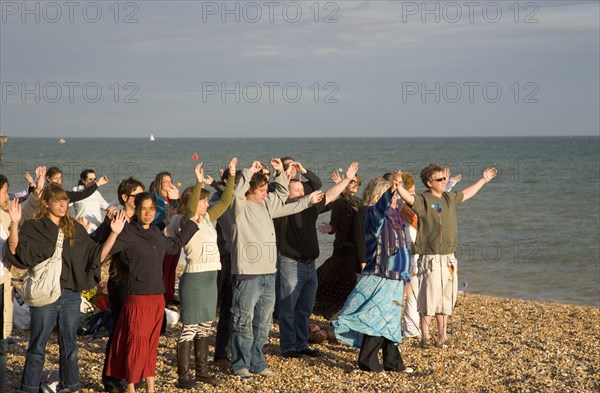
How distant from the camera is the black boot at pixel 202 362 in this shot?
7191mm

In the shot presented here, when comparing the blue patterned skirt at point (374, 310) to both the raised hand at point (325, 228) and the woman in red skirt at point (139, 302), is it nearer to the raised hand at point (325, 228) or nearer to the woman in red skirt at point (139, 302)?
the raised hand at point (325, 228)

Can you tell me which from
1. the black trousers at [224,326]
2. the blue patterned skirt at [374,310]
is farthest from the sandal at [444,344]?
the black trousers at [224,326]

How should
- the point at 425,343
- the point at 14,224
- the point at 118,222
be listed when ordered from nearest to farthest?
the point at 14,224 < the point at 118,222 < the point at 425,343

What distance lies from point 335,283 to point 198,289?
3062mm

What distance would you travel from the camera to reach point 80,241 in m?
6.42

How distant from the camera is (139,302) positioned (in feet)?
21.3

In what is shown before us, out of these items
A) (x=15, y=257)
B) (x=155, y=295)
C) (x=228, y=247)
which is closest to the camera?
(x=15, y=257)

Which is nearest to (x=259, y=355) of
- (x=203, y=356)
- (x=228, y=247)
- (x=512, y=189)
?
(x=203, y=356)

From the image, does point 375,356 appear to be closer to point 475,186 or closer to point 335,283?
point 335,283

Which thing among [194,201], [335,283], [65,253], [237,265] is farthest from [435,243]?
[65,253]

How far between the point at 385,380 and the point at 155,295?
228cm

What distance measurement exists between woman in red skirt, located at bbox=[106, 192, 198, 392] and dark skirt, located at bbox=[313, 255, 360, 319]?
3.47 metres

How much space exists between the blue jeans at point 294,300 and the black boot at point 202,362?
3.85 feet

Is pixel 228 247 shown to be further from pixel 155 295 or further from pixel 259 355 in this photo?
pixel 155 295
